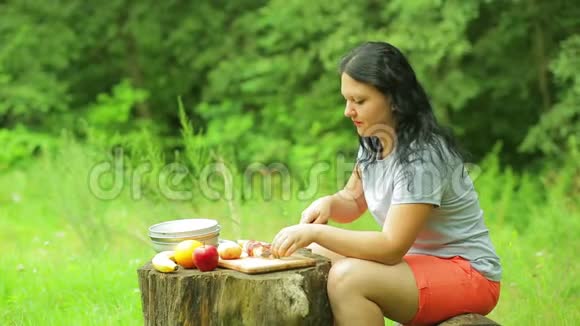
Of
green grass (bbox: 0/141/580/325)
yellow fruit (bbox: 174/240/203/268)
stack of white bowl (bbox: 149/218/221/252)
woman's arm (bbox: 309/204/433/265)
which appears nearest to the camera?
woman's arm (bbox: 309/204/433/265)

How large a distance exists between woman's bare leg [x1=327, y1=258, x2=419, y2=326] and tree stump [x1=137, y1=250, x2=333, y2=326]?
75 mm

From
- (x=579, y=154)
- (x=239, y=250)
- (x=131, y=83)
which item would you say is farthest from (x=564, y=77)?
(x=131, y=83)

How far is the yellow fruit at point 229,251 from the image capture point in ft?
8.13

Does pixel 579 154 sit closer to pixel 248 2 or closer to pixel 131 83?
pixel 248 2

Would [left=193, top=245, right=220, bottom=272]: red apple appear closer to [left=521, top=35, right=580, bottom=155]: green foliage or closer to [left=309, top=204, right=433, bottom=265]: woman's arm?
[left=309, top=204, right=433, bottom=265]: woman's arm

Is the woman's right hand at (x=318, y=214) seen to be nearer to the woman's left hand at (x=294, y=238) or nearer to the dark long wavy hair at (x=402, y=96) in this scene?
the woman's left hand at (x=294, y=238)

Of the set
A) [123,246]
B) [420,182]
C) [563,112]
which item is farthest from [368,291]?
[563,112]

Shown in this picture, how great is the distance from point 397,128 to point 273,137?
5427 millimetres

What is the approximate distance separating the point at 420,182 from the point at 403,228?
0.17 meters

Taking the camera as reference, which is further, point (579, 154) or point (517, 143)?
point (517, 143)

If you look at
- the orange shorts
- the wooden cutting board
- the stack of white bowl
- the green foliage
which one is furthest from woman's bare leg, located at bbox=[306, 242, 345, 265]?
the green foliage

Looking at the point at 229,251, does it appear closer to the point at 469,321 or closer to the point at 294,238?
the point at 294,238

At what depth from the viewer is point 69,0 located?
820 cm

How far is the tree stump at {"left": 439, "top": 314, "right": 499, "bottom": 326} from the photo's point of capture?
2.38m
